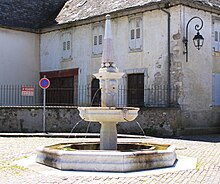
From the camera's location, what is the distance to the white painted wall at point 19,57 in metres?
23.6

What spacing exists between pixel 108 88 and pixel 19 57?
621 inches

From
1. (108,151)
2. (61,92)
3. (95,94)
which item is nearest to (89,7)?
(61,92)

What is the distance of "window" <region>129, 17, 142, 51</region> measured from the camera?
1963 cm

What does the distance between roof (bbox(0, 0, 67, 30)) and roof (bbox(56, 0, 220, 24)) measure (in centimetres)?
96

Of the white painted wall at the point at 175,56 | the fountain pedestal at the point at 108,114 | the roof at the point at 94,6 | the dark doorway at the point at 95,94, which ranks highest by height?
the roof at the point at 94,6

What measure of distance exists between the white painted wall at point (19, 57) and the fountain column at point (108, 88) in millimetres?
15091

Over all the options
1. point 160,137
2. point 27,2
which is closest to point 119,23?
point 160,137

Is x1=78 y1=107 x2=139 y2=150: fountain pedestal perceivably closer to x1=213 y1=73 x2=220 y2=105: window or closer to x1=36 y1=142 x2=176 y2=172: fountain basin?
x1=36 y1=142 x2=176 y2=172: fountain basin

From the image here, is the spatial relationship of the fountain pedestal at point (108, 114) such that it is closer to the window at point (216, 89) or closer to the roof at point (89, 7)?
the roof at point (89, 7)

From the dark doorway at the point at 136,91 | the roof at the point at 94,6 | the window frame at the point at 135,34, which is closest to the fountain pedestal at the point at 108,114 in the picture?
the dark doorway at the point at 136,91

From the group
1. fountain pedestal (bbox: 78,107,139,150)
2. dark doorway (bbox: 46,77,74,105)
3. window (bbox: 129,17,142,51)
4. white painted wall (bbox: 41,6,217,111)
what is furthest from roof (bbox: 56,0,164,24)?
fountain pedestal (bbox: 78,107,139,150)

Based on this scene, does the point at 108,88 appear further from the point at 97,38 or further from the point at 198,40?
the point at 97,38

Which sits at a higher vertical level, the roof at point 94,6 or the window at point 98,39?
the roof at point 94,6

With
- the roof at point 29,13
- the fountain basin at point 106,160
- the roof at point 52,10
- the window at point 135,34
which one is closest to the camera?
the fountain basin at point 106,160
